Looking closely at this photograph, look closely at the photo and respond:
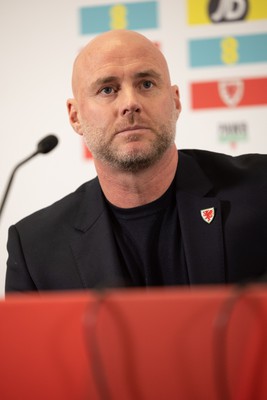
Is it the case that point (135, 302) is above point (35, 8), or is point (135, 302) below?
below

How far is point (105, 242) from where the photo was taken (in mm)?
1479

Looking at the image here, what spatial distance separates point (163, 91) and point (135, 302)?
3.23ft

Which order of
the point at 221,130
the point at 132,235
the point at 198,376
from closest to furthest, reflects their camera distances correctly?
the point at 198,376, the point at 132,235, the point at 221,130

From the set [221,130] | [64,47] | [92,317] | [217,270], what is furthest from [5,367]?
[64,47]

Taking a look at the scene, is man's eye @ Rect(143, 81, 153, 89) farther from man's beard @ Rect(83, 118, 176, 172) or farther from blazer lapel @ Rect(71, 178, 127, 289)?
blazer lapel @ Rect(71, 178, 127, 289)

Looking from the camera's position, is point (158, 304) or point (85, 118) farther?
point (85, 118)

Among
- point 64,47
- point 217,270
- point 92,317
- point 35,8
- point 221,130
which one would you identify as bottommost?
point 217,270

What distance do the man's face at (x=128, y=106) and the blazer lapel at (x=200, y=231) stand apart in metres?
0.13

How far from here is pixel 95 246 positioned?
4.90ft

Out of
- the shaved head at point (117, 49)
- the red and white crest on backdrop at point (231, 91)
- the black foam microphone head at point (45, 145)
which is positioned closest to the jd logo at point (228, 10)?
the red and white crest on backdrop at point (231, 91)

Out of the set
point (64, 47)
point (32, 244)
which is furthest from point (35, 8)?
point (32, 244)

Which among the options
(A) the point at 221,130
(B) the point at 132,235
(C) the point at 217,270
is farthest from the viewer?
(A) the point at 221,130

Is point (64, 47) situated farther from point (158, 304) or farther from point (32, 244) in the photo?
point (158, 304)

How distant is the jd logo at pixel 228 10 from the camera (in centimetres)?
200
